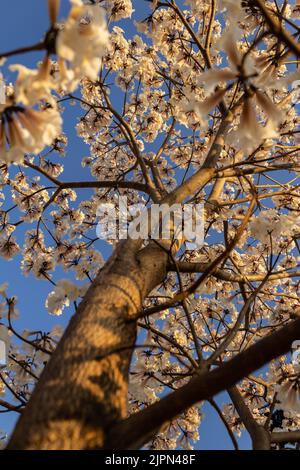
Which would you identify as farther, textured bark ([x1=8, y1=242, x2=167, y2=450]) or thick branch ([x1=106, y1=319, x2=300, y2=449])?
textured bark ([x1=8, y1=242, x2=167, y2=450])

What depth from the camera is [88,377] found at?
159 centimetres

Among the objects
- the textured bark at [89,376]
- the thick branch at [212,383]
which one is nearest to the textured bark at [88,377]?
the textured bark at [89,376]

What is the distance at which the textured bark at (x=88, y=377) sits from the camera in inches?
55.1

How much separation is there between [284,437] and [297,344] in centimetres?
84

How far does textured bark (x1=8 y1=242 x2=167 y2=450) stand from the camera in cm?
140

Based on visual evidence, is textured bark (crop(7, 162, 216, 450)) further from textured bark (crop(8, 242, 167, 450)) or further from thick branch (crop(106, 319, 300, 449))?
thick branch (crop(106, 319, 300, 449))

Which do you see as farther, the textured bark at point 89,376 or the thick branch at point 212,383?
the textured bark at point 89,376

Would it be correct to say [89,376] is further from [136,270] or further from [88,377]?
[136,270]

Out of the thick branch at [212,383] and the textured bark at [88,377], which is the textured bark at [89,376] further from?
the thick branch at [212,383]

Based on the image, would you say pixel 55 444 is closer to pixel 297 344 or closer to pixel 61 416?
pixel 61 416

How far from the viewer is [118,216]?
6375 millimetres

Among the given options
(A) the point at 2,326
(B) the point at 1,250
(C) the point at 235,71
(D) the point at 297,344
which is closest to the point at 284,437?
(D) the point at 297,344

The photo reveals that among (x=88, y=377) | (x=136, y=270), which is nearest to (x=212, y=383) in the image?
(x=88, y=377)

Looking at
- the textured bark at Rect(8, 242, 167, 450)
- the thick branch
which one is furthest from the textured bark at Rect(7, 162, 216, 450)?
the thick branch
